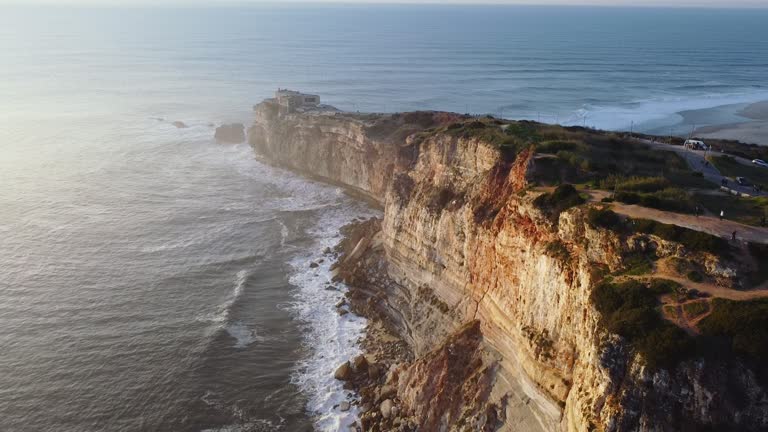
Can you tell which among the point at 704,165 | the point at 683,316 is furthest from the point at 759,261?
the point at 704,165

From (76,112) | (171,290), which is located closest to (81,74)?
(76,112)

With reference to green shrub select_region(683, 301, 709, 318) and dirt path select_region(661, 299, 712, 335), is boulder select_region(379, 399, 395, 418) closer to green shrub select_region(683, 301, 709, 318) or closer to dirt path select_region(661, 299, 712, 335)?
dirt path select_region(661, 299, 712, 335)

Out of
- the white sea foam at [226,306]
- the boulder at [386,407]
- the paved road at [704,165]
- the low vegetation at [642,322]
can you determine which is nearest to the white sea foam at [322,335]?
the boulder at [386,407]

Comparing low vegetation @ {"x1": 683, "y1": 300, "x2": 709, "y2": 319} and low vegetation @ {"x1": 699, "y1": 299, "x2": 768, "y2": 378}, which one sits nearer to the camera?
low vegetation @ {"x1": 699, "y1": 299, "x2": 768, "y2": 378}

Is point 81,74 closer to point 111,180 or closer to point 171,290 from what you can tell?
point 111,180

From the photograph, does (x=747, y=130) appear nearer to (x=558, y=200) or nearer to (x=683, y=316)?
(x=558, y=200)

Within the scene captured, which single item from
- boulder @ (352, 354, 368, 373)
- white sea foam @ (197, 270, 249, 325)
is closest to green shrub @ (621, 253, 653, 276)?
boulder @ (352, 354, 368, 373)
